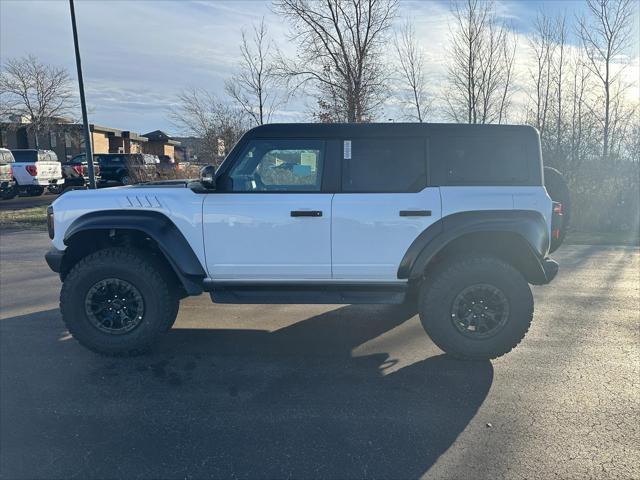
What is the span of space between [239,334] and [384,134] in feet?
7.92

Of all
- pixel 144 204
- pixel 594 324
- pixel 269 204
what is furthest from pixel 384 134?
pixel 594 324

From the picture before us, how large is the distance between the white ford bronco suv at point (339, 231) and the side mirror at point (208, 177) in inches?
A: 0.5

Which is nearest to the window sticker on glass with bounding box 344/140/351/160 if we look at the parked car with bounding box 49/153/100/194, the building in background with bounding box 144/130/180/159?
the parked car with bounding box 49/153/100/194

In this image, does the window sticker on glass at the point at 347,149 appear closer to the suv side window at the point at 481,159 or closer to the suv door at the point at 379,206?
the suv door at the point at 379,206

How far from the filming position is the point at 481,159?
411 cm

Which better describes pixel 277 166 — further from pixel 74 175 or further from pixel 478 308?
pixel 74 175

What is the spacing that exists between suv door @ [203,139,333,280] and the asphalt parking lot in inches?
32.2

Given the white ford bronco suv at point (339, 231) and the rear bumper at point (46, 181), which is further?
the rear bumper at point (46, 181)

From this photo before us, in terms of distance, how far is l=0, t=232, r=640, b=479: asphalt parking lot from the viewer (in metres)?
2.70

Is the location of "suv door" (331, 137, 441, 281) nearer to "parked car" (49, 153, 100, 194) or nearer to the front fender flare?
the front fender flare

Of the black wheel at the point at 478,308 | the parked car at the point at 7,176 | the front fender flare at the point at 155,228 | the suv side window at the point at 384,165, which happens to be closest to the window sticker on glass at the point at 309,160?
the suv side window at the point at 384,165

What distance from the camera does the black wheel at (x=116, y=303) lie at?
409 cm

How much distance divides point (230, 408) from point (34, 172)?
63.4 ft

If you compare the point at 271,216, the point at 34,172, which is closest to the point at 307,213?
the point at 271,216
